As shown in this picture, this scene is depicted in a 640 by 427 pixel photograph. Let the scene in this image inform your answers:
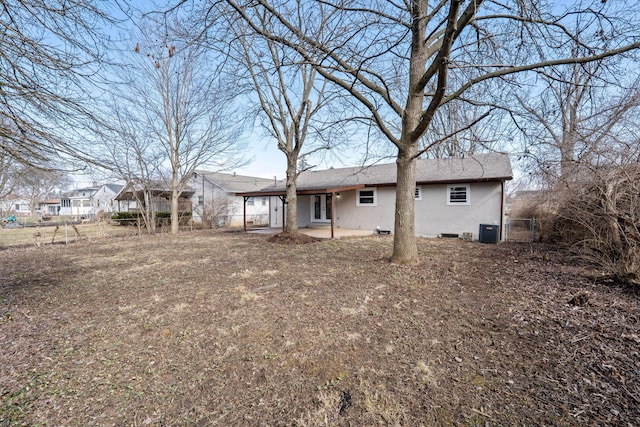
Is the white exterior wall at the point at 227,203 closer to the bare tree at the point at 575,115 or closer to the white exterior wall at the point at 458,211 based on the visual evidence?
the white exterior wall at the point at 458,211

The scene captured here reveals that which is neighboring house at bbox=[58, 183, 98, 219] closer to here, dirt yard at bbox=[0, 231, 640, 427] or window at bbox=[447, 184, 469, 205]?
dirt yard at bbox=[0, 231, 640, 427]

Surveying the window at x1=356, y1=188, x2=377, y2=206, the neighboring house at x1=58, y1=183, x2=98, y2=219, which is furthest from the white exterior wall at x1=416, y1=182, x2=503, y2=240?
the neighboring house at x1=58, y1=183, x2=98, y2=219

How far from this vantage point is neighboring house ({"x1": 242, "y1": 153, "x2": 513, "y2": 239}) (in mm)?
11109

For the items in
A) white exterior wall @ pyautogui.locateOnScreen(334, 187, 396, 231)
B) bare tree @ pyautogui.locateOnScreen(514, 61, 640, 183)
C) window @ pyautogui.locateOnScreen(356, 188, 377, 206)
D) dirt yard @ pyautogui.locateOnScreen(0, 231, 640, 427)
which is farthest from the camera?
window @ pyautogui.locateOnScreen(356, 188, 377, 206)

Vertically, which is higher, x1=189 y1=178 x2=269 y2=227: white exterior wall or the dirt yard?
x1=189 y1=178 x2=269 y2=227: white exterior wall

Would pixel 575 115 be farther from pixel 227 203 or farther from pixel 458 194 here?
pixel 227 203

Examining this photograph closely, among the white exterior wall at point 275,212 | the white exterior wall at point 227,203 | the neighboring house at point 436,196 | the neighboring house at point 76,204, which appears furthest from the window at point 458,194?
the neighboring house at point 76,204

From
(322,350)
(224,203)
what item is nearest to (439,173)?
(322,350)

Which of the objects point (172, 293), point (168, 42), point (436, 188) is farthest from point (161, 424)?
point (436, 188)

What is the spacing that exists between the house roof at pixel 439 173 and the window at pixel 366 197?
0.42 meters

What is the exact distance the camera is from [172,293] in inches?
192

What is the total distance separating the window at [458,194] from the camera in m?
11.6

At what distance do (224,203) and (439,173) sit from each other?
14.5 meters

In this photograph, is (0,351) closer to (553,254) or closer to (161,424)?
(161,424)
